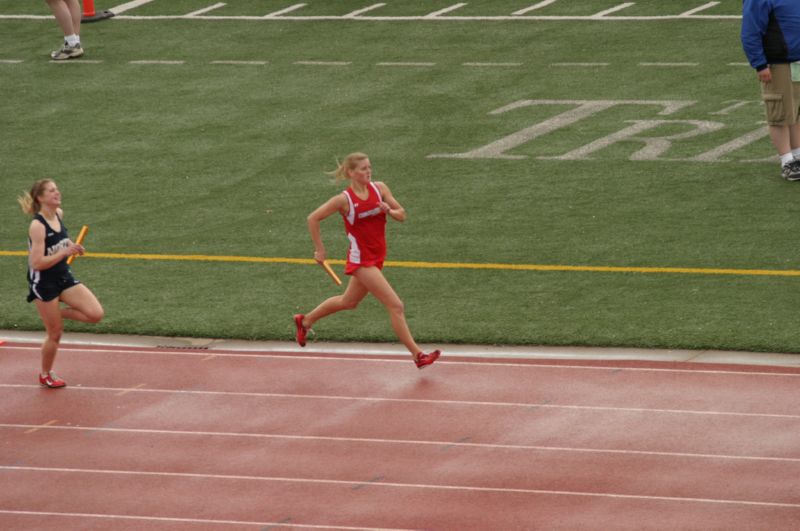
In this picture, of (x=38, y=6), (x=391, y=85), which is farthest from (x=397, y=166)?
(x=38, y=6)

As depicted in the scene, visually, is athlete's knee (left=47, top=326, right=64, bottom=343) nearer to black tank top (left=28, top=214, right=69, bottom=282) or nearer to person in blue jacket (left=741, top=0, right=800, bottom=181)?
black tank top (left=28, top=214, right=69, bottom=282)

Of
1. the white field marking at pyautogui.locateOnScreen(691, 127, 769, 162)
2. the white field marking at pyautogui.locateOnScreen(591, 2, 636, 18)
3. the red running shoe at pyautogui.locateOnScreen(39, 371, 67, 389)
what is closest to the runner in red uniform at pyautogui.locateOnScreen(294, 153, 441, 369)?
the red running shoe at pyautogui.locateOnScreen(39, 371, 67, 389)

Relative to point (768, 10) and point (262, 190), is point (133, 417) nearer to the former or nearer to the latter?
point (262, 190)

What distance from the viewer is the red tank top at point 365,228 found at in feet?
39.8

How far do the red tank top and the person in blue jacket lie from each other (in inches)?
252

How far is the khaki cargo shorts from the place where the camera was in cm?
1706

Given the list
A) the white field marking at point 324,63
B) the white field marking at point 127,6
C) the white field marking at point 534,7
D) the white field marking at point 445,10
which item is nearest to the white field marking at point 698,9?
the white field marking at point 534,7

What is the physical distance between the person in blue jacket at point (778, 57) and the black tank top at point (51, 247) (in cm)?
816

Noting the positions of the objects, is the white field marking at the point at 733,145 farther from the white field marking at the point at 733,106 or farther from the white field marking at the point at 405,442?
the white field marking at the point at 405,442

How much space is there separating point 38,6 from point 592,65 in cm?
1131

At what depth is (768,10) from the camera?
16984 mm

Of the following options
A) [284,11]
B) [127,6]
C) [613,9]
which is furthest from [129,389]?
[127,6]

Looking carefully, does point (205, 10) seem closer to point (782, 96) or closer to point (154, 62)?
point (154, 62)

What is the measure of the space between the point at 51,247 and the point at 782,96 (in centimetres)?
859
